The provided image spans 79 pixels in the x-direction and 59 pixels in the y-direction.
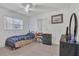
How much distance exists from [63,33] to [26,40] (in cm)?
58

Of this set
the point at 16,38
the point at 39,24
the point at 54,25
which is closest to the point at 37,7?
the point at 39,24

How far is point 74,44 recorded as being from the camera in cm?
134

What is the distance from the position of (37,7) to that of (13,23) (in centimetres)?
44

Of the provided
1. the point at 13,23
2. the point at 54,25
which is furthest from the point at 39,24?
the point at 13,23

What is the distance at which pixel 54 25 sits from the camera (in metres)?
1.43

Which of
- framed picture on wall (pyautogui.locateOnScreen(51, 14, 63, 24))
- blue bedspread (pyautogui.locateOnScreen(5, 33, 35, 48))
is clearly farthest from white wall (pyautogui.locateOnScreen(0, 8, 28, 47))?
framed picture on wall (pyautogui.locateOnScreen(51, 14, 63, 24))

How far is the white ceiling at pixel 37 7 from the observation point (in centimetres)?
137

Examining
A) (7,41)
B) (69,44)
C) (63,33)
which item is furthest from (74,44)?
(7,41)

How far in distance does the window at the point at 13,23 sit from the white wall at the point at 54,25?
0.61 ft

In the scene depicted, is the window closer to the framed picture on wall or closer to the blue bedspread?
the blue bedspread

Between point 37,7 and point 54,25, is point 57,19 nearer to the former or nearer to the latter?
point 54,25

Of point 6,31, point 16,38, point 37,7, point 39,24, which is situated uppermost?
point 37,7

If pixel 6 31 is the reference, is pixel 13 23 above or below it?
above

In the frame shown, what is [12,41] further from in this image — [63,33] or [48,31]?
[63,33]
